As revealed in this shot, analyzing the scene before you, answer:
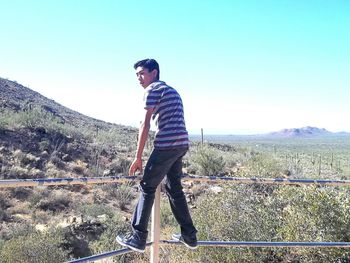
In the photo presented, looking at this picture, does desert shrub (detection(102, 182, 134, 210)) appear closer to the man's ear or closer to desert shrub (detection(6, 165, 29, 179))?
desert shrub (detection(6, 165, 29, 179))

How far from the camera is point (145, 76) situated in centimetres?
429

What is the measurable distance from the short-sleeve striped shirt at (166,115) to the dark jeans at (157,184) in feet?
0.27

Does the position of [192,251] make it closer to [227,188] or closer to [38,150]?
[227,188]

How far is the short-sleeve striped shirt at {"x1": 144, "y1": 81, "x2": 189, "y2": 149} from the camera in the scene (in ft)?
13.3

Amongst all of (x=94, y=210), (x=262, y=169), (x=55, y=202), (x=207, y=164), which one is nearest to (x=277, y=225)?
(x=262, y=169)

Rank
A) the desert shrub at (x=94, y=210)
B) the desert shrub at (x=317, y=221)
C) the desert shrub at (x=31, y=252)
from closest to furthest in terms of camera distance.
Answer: the desert shrub at (x=317, y=221), the desert shrub at (x=31, y=252), the desert shrub at (x=94, y=210)

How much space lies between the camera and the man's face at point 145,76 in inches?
169

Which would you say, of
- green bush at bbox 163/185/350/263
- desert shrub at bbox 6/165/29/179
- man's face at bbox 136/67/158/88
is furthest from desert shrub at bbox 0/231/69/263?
desert shrub at bbox 6/165/29/179

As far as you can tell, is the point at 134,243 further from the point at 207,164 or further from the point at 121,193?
the point at 207,164

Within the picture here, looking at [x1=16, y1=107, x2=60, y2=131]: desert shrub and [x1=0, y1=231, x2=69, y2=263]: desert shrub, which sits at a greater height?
[x1=16, y1=107, x2=60, y2=131]: desert shrub

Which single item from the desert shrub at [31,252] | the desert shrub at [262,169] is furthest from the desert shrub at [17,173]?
the desert shrub at [262,169]

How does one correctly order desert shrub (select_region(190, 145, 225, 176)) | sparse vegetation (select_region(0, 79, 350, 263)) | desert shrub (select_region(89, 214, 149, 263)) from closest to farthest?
sparse vegetation (select_region(0, 79, 350, 263)) < desert shrub (select_region(89, 214, 149, 263)) < desert shrub (select_region(190, 145, 225, 176))

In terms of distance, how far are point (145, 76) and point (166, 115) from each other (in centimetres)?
46

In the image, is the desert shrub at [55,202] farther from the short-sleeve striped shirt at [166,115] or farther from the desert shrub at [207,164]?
the short-sleeve striped shirt at [166,115]
